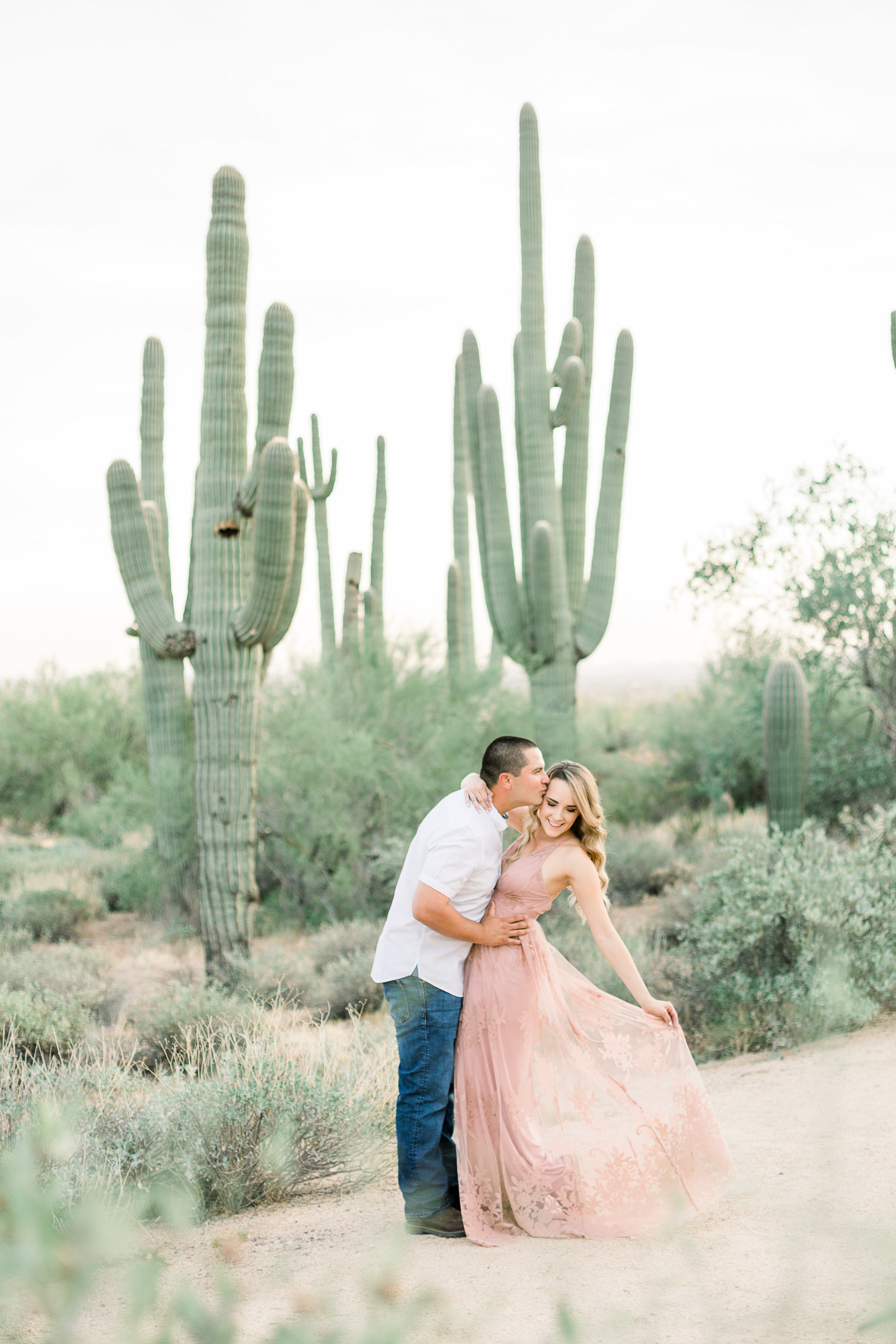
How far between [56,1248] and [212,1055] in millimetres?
5166

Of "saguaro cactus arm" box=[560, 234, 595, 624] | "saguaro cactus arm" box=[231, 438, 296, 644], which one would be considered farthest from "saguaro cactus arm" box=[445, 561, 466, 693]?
"saguaro cactus arm" box=[231, 438, 296, 644]

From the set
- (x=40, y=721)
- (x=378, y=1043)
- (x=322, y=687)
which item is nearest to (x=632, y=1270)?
(x=378, y=1043)

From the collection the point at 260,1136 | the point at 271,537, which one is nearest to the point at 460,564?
the point at 271,537

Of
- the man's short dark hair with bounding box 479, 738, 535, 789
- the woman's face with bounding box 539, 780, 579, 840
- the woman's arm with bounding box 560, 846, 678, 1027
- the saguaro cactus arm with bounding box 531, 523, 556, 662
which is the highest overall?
the saguaro cactus arm with bounding box 531, 523, 556, 662

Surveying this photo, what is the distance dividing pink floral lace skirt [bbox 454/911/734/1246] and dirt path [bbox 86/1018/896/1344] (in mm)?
133

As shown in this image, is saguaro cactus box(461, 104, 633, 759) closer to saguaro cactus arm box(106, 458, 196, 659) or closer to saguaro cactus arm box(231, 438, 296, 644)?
saguaro cactus arm box(231, 438, 296, 644)

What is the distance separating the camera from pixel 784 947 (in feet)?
26.7

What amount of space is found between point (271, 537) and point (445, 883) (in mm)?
5663

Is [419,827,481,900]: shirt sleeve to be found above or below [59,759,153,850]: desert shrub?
above

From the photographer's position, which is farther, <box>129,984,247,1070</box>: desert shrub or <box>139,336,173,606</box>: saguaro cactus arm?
<box>139,336,173,606</box>: saguaro cactus arm

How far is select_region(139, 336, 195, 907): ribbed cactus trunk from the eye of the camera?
12664 millimetres

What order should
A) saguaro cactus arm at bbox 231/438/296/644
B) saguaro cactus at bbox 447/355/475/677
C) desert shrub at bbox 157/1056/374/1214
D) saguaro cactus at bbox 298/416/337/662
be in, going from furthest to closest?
saguaro cactus at bbox 298/416/337/662
saguaro cactus at bbox 447/355/475/677
saguaro cactus arm at bbox 231/438/296/644
desert shrub at bbox 157/1056/374/1214

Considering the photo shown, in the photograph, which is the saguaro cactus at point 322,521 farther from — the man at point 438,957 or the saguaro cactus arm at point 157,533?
the man at point 438,957

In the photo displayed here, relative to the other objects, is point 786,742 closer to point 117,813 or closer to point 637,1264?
point 637,1264
